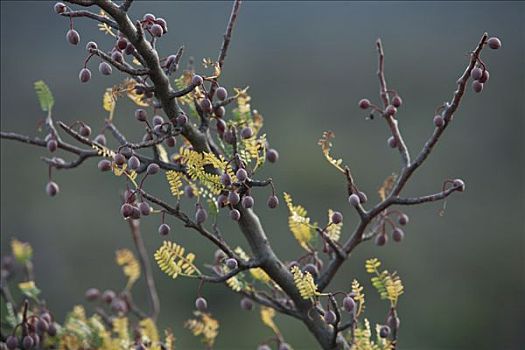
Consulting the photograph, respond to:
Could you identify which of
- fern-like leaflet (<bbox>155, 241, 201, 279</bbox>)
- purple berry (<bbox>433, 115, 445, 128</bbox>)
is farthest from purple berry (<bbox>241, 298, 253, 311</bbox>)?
purple berry (<bbox>433, 115, 445, 128</bbox>)

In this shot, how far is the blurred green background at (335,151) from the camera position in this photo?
2207mm

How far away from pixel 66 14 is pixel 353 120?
7.06 feet

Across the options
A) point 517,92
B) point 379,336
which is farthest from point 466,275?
point 379,336

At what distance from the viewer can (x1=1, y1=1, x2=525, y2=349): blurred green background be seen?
2207 millimetres

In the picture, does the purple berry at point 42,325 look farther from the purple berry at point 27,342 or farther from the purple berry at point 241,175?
the purple berry at point 241,175

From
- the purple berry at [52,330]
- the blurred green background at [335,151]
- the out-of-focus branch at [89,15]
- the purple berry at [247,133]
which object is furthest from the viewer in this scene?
the blurred green background at [335,151]

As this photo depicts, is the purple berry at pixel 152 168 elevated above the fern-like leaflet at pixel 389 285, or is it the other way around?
the purple berry at pixel 152 168

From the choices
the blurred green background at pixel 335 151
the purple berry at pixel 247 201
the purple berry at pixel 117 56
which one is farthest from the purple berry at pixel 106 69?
the blurred green background at pixel 335 151

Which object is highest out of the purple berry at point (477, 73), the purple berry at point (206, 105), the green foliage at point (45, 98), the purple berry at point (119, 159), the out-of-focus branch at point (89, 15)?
the green foliage at point (45, 98)

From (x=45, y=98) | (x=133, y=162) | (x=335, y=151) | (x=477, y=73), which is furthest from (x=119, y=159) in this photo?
(x=335, y=151)

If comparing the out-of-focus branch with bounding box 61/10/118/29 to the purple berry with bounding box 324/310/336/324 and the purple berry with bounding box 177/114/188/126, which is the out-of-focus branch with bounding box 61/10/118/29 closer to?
the purple berry with bounding box 177/114/188/126

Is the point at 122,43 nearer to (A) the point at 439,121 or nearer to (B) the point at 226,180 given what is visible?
(B) the point at 226,180

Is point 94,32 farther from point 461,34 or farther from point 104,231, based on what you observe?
point 461,34

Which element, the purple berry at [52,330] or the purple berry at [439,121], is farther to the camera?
the purple berry at [52,330]
